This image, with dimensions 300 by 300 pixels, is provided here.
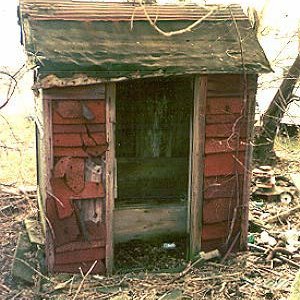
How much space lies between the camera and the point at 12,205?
317 inches

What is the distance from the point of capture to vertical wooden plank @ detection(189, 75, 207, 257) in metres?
5.78

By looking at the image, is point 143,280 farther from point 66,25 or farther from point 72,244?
point 66,25

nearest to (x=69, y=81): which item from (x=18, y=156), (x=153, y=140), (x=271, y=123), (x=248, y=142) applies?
(x=153, y=140)

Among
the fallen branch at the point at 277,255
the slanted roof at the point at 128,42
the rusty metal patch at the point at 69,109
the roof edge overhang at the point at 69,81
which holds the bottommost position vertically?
the fallen branch at the point at 277,255

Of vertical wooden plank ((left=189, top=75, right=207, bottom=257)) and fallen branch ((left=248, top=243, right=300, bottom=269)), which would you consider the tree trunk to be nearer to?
fallen branch ((left=248, top=243, right=300, bottom=269))

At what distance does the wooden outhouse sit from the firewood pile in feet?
0.85

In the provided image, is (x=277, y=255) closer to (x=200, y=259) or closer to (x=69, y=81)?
(x=200, y=259)

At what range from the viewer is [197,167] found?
597cm

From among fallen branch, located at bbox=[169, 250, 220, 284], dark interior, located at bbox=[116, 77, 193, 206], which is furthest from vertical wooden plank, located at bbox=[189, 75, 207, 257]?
dark interior, located at bbox=[116, 77, 193, 206]

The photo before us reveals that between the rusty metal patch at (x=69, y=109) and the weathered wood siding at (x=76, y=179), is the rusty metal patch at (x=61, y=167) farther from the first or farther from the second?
the rusty metal patch at (x=69, y=109)

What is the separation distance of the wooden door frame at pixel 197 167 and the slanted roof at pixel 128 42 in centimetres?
33

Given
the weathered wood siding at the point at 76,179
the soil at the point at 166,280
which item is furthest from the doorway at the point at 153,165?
the weathered wood siding at the point at 76,179

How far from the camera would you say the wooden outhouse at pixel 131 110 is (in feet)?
17.7

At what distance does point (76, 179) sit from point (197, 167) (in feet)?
4.91
